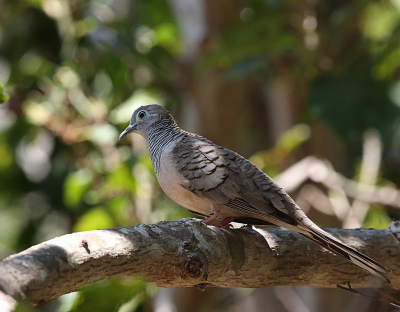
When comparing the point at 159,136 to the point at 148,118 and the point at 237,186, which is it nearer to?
the point at 148,118

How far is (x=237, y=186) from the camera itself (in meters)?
2.67

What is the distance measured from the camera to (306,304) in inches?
235

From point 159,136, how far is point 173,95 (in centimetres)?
252

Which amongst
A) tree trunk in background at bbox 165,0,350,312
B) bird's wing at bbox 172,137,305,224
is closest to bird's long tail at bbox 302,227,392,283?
bird's wing at bbox 172,137,305,224

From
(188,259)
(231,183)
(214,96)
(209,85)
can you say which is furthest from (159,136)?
(209,85)

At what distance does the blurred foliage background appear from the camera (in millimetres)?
4633

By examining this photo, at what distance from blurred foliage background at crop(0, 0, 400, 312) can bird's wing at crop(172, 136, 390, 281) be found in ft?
5.32

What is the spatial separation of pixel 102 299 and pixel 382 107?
4.33 m

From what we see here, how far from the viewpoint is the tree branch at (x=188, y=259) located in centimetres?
153

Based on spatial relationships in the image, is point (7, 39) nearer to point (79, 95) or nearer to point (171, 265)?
point (79, 95)

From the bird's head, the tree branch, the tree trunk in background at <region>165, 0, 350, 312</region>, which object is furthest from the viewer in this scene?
the tree trunk in background at <region>165, 0, 350, 312</region>

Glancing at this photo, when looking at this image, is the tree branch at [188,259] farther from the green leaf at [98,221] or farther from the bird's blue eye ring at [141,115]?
the green leaf at [98,221]

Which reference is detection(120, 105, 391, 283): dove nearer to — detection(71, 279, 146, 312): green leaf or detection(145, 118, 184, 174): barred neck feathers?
detection(145, 118, 184, 174): barred neck feathers

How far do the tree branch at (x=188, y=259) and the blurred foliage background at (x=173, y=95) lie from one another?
1.71 metres
